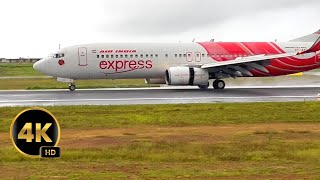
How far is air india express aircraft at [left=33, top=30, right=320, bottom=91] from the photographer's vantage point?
1454 inches

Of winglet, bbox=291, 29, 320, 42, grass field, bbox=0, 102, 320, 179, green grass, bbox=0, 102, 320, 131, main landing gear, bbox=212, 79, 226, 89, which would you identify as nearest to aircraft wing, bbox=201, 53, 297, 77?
main landing gear, bbox=212, 79, 226, 89

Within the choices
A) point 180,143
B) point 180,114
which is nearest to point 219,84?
point 180,114

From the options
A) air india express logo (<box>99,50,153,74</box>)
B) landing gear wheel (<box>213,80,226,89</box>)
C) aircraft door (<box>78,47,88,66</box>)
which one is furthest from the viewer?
landing gear wheel (<box>213,80,226,89</box>)

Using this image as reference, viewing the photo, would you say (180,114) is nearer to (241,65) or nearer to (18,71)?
(241,65)

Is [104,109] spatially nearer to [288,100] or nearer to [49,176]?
[288,100]

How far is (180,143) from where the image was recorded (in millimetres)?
16016

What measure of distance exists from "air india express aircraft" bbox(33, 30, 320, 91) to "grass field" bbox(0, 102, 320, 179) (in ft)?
38.5

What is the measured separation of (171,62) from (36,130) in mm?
30473

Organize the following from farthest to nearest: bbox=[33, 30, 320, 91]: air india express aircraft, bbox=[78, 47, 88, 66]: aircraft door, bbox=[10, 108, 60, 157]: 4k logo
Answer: bbox=[78, 47, 88, 66]: aircraft door < bbox=[33, 30, 320, 91]: air india express aircraft < bbox=[10, 108, 60, 157]: 4k logo

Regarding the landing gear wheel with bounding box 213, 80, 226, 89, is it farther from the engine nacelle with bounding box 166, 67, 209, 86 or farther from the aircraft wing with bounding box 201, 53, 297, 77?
the engine nacelle with bounding box 166, 67, 209, 86

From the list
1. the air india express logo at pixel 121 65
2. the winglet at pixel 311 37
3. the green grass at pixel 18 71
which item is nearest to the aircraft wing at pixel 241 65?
the air india express logo at pixel 121 65

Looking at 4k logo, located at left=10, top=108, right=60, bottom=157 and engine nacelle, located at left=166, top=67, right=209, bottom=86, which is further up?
engine nacelle, located at left=166, top=67, right=209, bottom=86

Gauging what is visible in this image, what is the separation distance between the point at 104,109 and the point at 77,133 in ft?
20.9

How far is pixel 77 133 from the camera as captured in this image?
18156 millimetres
